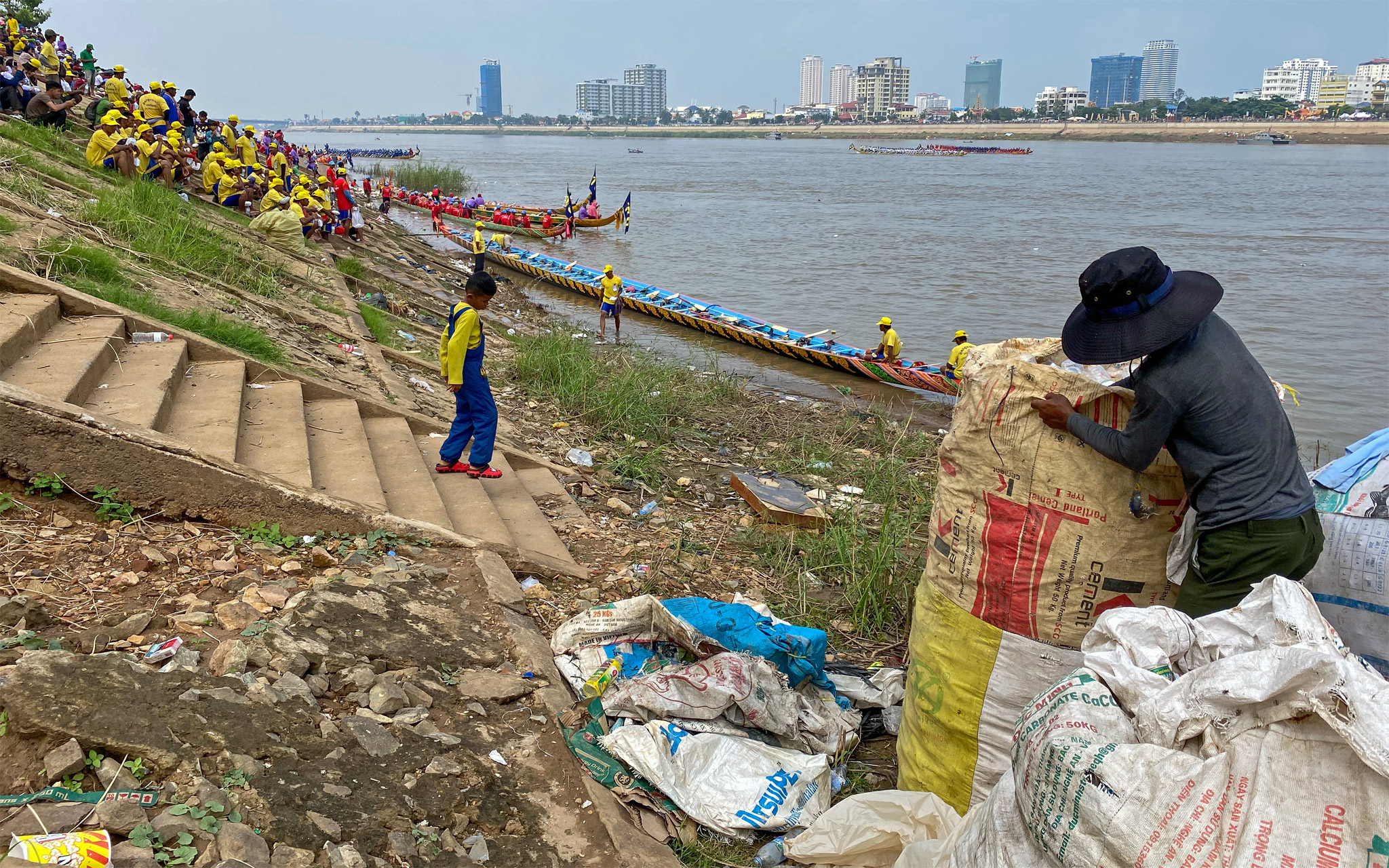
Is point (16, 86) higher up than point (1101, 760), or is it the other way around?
point (16, 86)

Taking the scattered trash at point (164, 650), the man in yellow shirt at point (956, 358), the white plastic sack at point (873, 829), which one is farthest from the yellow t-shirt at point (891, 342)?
the scattered trash at point (164, 650)

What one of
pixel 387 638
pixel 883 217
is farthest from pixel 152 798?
pixel 883 217

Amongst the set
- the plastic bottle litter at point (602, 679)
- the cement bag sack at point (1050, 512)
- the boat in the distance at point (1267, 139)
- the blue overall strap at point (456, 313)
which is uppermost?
the boat in the distance at point (1267, 139)

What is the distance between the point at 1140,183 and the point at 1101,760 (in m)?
50.1

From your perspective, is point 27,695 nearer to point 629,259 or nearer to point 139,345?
point 139,345

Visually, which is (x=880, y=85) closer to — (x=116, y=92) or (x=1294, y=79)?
(x=1294, y=79)

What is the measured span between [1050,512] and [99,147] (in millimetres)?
12142

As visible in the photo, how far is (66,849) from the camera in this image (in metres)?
2.01

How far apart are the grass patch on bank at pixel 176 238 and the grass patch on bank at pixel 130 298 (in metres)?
1.12

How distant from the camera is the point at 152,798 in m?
2.24

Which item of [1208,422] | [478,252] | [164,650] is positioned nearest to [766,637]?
[1208,422]

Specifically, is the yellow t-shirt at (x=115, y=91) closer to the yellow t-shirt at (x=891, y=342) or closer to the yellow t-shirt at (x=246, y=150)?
the yellow t-shirt at (x=246, y=150)

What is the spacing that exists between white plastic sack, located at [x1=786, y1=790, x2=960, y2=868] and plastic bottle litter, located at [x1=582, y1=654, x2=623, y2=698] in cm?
102

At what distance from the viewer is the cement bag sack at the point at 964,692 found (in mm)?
2713
